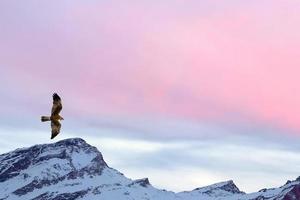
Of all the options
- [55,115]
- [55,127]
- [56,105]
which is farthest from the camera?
[55,115]

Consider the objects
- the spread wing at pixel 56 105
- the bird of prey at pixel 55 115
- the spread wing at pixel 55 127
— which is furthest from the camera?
the spread wing at pixel 56 105

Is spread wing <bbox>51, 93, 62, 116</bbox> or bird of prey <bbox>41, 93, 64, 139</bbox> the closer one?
bird of prey <bbox>41, 93, 64, 139</bbox>

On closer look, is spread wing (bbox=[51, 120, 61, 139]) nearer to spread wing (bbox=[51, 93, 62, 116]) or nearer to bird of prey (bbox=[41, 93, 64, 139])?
bird of prey (bbox=[41, 93, 64, 139])

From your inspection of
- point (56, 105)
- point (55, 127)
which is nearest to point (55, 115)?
point (56, 105)

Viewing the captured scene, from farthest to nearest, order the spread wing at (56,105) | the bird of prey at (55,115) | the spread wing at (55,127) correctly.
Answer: the spread wing at (56,105) → the bird of prey at (55,115) → the spread wing at (55,127)

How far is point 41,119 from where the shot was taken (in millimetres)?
72812

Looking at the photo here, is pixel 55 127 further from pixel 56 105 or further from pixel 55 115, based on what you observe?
pixel 56 105

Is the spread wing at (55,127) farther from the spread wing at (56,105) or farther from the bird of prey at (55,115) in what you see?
the spread wing at (56,105)

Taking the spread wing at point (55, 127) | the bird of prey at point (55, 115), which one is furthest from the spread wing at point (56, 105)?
the spread wing at point (55, 127)

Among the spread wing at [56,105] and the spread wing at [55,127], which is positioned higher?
the spread wing at [56,105]

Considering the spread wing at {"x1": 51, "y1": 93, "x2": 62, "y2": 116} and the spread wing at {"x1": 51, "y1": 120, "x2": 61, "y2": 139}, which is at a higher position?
the spread wing at {"x1": 51, "y1": 93, "x2": 62, "y2": 116}

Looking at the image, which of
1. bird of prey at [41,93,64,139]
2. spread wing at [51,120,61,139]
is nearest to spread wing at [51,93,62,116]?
bird of prey at [41,93,64,139]

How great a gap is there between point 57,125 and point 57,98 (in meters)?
2.54

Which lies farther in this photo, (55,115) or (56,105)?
(55,115)
